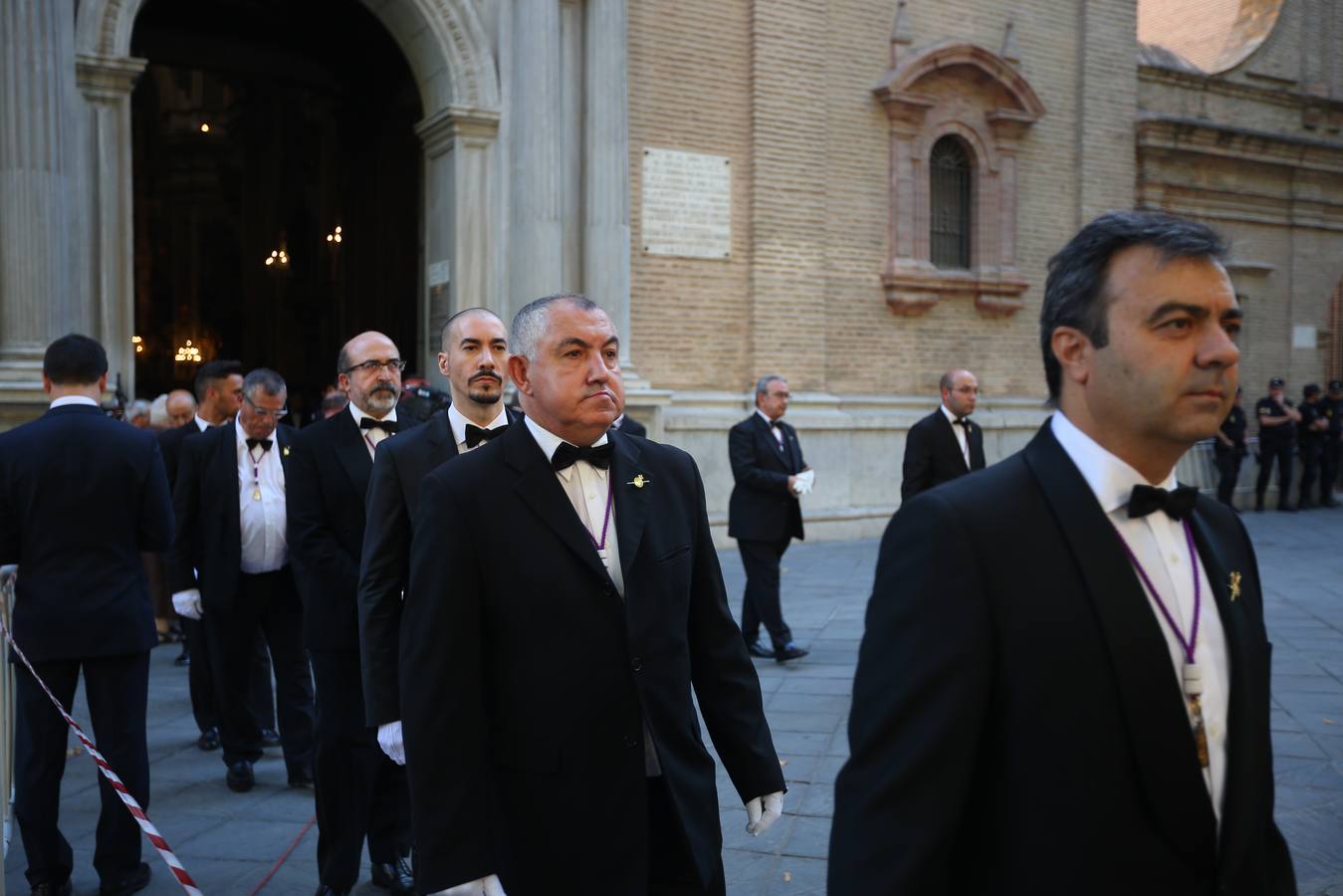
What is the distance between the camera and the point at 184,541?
240 inches

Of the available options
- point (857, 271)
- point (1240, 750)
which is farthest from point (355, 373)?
point (857, 271)

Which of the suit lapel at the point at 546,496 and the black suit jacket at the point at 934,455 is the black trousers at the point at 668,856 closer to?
the suit lapel at the point at 546,496

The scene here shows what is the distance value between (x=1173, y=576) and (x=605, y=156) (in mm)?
11719

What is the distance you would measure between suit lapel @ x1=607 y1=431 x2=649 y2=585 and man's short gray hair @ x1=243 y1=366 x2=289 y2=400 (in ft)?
11.7

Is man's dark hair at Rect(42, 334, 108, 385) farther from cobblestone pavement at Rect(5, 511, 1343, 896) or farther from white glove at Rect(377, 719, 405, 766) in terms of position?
white glove at Rect(377, 719, 405, 766)

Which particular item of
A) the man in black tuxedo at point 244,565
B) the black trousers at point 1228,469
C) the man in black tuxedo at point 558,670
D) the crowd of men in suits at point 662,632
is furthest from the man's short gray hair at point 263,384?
the black trousers at point 1228,469

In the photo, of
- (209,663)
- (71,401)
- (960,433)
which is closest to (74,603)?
(71,401)

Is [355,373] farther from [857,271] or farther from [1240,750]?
[857,271]

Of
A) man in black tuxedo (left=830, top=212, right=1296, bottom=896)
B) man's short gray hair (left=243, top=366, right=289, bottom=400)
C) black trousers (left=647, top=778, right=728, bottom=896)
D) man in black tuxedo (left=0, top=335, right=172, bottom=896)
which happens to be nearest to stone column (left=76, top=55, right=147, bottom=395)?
man's short gray hair (left=243, top=366, right=289, bottom=400)

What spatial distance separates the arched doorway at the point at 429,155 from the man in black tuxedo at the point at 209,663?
4019 millimetres

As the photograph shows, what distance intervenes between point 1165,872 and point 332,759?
3.31m

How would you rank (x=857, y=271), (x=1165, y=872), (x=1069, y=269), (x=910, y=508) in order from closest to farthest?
(x=1165, y=872)
(x=910, y=508)
(x=1069, y=269)
(x=857, y=271)

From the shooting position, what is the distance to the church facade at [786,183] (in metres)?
10.5

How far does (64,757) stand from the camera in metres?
4.45
